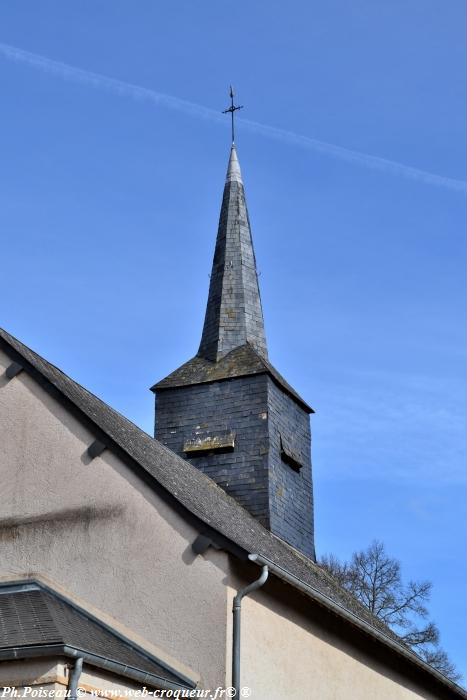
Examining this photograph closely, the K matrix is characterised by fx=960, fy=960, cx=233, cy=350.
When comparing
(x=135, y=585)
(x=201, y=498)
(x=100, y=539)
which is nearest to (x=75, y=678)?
(x=135, y=585)

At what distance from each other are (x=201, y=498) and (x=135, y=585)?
2.37m

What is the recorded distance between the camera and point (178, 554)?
10852 millimetres

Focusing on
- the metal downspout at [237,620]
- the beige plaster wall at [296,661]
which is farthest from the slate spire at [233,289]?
the metal downspout at [237,620]

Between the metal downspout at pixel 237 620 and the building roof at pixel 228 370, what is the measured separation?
7.20 meters

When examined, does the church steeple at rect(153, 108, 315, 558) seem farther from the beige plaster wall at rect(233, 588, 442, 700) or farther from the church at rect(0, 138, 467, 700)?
the beige plaster wall at rect(233, 588, 442, 700)

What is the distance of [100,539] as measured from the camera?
1127 cm

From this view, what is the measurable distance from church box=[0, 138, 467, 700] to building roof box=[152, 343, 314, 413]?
308 centimetres

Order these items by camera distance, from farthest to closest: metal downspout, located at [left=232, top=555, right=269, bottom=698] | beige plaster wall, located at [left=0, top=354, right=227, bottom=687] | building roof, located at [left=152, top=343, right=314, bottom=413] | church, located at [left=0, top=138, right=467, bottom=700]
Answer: building roof, located at [left=152, top=343, right=314, bottom=413], beige plaster wall, located at [left=0, top=354, right=227, bottom=687], metal downspout, located at [left=232, top=555, right=269, bottom=698], church, located at [left=0, top=138, right=467, bottom=700]

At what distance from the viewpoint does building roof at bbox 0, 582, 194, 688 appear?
343 inches

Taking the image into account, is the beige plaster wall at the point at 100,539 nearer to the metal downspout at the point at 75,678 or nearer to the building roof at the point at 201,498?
the building roof at the point at 201,498

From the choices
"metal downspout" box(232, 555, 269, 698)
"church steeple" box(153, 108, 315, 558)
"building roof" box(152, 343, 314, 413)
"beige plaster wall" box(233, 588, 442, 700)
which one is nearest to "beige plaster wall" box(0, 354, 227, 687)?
"metal downspout" box(232, 555, 269, 698)

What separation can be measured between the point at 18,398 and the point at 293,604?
4.30 m

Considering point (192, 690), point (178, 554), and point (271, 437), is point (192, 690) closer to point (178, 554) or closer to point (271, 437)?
point (178, 554)

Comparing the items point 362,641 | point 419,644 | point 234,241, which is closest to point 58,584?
point 362,641
